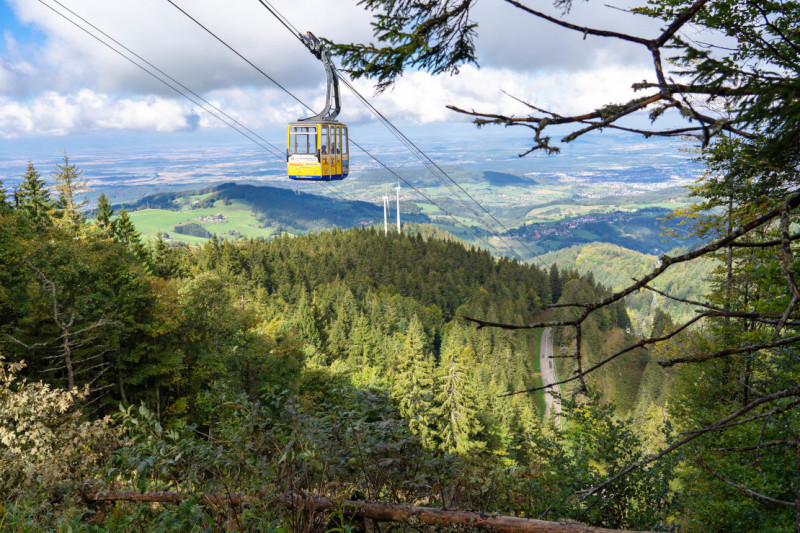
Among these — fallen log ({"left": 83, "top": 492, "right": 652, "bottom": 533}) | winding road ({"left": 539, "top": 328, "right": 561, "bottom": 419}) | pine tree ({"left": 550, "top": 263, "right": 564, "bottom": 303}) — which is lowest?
winding road ({"left": 539, "top": 328, "right": 561, "bottom": 419})

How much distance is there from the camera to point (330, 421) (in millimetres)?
5387

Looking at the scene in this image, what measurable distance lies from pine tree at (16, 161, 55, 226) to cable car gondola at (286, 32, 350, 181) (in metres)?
25.5

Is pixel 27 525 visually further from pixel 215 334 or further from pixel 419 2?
pixel 215 334

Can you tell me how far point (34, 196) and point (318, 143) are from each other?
31540 mm

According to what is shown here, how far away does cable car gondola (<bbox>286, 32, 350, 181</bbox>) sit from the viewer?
1914 cm

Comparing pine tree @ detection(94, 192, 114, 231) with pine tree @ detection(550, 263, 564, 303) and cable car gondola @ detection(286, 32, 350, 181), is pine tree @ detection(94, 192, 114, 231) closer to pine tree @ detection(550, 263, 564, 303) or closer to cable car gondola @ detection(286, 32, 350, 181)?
cable car gondola @ detection(286, 32, 350, 181)

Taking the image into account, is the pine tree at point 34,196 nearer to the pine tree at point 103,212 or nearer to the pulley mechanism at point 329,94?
the pine tree at point 103,212

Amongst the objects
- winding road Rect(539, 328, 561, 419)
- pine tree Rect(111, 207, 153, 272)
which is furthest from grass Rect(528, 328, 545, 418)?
pine tree Rect(111, 207, 153, 272)

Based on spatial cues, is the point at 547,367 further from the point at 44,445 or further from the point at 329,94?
the point at 44,445

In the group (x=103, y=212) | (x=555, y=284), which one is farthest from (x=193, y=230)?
(x=103, y=212)

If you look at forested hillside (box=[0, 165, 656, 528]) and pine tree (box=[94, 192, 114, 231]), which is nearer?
forested hillside (box=[0, 165, 656, 528])

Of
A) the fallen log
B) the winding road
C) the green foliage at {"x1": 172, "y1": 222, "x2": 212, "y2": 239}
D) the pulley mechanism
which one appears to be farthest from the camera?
the green foliage at {"x1": 172, "y1": 222, "x2": 212, "y2": 239}

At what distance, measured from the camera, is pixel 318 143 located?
751 inches

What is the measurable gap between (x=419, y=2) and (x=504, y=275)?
332 ft
